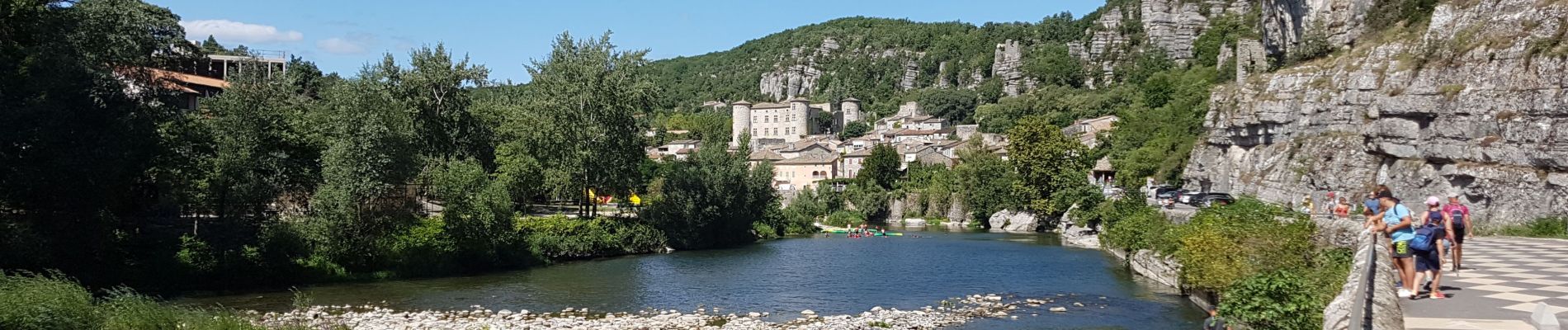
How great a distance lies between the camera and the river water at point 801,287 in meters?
23.1

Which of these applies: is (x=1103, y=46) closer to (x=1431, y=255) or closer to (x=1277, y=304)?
(x=1277, y=304)

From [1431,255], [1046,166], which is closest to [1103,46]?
[1046,166]

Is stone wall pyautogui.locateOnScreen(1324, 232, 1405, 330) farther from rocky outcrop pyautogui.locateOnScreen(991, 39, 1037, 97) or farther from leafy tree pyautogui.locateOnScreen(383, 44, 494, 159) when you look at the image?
rocky outcrop pyautogui.locateOnScreen(991, 39, 1037, 97)

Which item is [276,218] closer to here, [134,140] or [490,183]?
[134,140]

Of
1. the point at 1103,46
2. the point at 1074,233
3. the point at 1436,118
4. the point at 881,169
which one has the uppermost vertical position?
the point at 1103,46

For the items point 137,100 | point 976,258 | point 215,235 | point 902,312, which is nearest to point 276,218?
point 215,235

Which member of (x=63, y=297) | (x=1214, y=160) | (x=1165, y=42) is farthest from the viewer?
(x=1165, y=42)

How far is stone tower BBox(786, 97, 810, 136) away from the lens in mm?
154875

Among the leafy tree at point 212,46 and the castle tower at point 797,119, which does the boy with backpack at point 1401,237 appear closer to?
the leafy tree at point 212,46

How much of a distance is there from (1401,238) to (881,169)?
226 ft

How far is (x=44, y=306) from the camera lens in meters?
15.5

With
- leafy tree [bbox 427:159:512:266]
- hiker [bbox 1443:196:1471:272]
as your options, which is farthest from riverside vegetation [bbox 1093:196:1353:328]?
leafy tree [bbox 427:159:512:266]

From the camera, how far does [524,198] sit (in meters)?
41.8

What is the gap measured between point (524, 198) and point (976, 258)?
1826 centimetres
